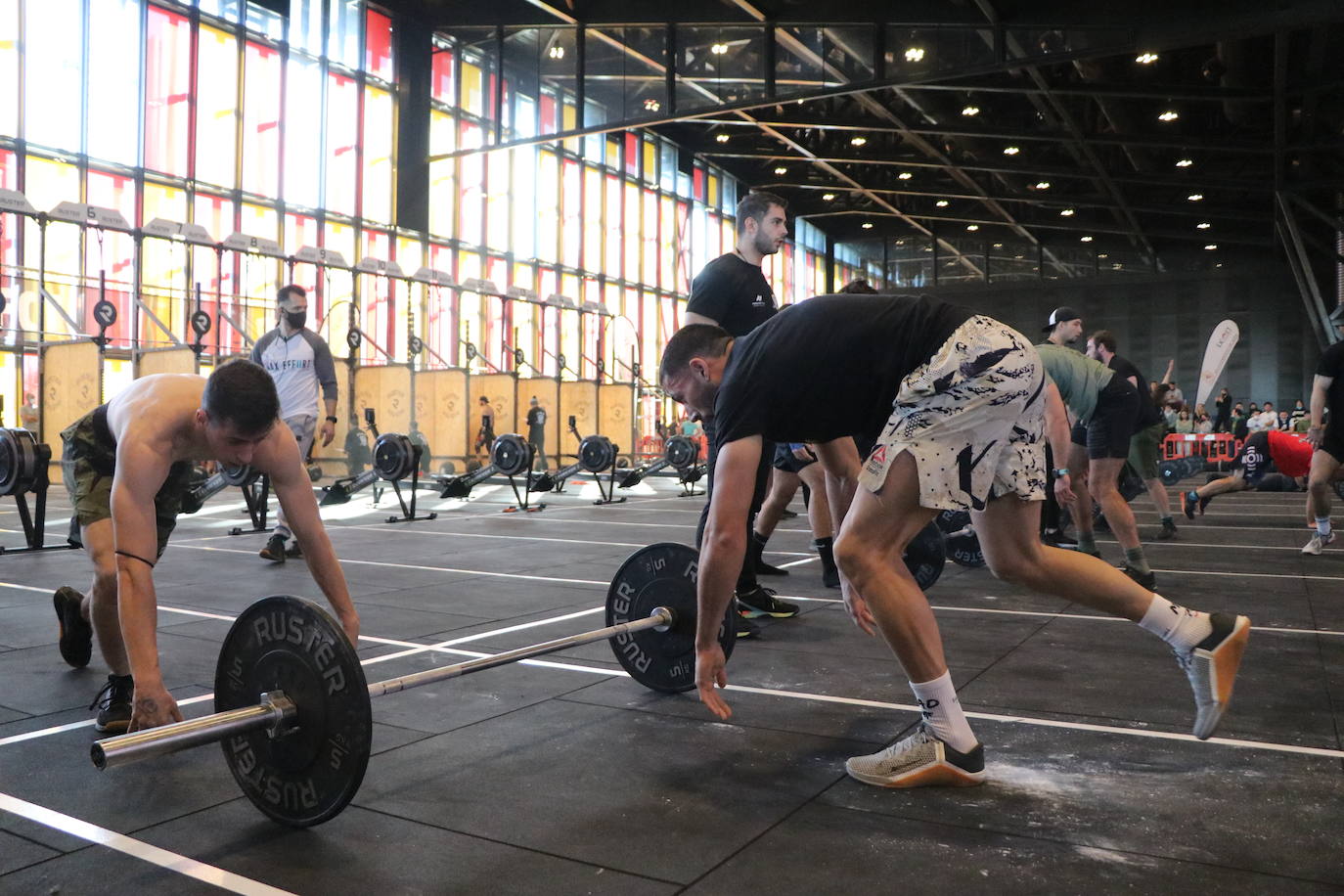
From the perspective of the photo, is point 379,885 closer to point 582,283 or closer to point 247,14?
point 247,14

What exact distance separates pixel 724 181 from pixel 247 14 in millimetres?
12250

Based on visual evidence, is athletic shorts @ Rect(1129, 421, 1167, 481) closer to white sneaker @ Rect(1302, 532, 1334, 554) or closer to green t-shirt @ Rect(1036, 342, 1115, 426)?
white sneaker @ Rect(1302, 532, 1334, 554)

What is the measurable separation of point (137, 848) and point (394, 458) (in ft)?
20.6

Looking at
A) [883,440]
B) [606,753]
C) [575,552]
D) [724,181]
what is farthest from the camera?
[724,181]

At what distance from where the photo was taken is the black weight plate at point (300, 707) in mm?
1721

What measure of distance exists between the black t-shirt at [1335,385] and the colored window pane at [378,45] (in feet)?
47.9

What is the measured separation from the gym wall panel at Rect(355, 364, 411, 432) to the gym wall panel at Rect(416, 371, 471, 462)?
76 centimetres

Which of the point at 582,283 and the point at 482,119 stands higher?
the point at 482,119

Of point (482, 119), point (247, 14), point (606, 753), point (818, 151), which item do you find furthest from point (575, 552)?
point (818, 151)

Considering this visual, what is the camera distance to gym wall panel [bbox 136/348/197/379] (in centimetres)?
1045

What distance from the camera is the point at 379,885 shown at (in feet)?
5.24

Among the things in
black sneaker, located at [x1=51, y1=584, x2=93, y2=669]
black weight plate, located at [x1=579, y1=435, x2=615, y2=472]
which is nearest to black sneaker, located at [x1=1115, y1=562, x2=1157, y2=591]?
black sneaker, located at [x1=51, y1=584, x2=93, y2=669]

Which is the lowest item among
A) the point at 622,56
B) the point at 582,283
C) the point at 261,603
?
the point at 261,603

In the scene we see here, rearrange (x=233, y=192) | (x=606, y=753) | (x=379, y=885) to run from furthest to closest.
Result: (x=233, y=192) < (x=606, y=753) < (x=379, y=885)
